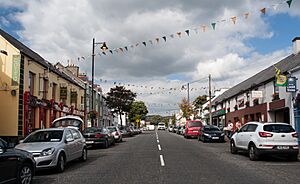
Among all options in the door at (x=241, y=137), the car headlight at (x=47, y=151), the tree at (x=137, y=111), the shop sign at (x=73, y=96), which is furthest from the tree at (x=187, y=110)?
the car headlight at (x=47, y=151)

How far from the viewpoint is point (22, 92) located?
23578mm

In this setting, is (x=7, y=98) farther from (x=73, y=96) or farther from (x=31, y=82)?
(x=73, y=96)

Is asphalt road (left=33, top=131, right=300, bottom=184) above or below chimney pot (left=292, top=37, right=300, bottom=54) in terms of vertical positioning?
below

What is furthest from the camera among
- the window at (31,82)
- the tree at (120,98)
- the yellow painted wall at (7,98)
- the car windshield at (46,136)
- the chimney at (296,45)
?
the tree at (120,98)

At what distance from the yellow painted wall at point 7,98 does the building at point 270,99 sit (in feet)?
57.1

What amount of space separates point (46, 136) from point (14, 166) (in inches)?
169

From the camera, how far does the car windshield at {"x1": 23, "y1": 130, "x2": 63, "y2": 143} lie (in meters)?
12.3

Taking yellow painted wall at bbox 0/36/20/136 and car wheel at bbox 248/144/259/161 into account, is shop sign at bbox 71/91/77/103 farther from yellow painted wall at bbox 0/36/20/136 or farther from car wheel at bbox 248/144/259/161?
car wheel at bbox 248/144/259/161

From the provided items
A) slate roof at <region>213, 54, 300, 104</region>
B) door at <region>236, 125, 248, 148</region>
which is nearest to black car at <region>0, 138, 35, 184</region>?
door at <region>236, 125, 248, 148</region>

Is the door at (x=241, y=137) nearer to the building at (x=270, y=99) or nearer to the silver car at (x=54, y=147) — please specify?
the silver car at (x=54, y=147)

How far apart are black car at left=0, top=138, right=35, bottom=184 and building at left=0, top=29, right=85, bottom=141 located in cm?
1384

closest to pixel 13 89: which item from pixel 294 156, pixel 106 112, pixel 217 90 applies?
pixel 294 156

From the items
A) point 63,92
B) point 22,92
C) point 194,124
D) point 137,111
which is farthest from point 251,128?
point 137,111

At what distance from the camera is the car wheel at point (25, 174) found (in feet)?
27.9
